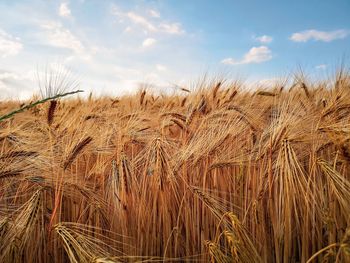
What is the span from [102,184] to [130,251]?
0.57m

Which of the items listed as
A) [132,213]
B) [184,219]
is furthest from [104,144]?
[184,219]

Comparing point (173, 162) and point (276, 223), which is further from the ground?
point (173, 162)

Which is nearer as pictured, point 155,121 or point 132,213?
point 132,213

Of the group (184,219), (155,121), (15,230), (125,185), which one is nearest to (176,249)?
(184,219)

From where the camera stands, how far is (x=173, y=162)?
1.98m

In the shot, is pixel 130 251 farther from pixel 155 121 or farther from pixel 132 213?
pixel 155 121

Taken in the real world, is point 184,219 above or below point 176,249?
above

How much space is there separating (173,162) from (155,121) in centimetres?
95

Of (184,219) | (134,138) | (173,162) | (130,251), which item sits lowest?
(130,251)

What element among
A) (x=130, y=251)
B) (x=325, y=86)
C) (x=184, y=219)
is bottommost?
(x=130, y=251)

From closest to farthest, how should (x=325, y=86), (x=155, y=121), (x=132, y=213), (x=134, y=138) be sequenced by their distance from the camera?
1. (x=132, y=213)
2. (x=134, y=138)
3. (x=155, y=121)
4. (x=325, y=86)

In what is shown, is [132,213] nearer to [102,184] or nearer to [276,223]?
[102,184]

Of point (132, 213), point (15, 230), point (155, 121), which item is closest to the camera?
point (15, 230)

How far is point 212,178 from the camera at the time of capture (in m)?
2.34
